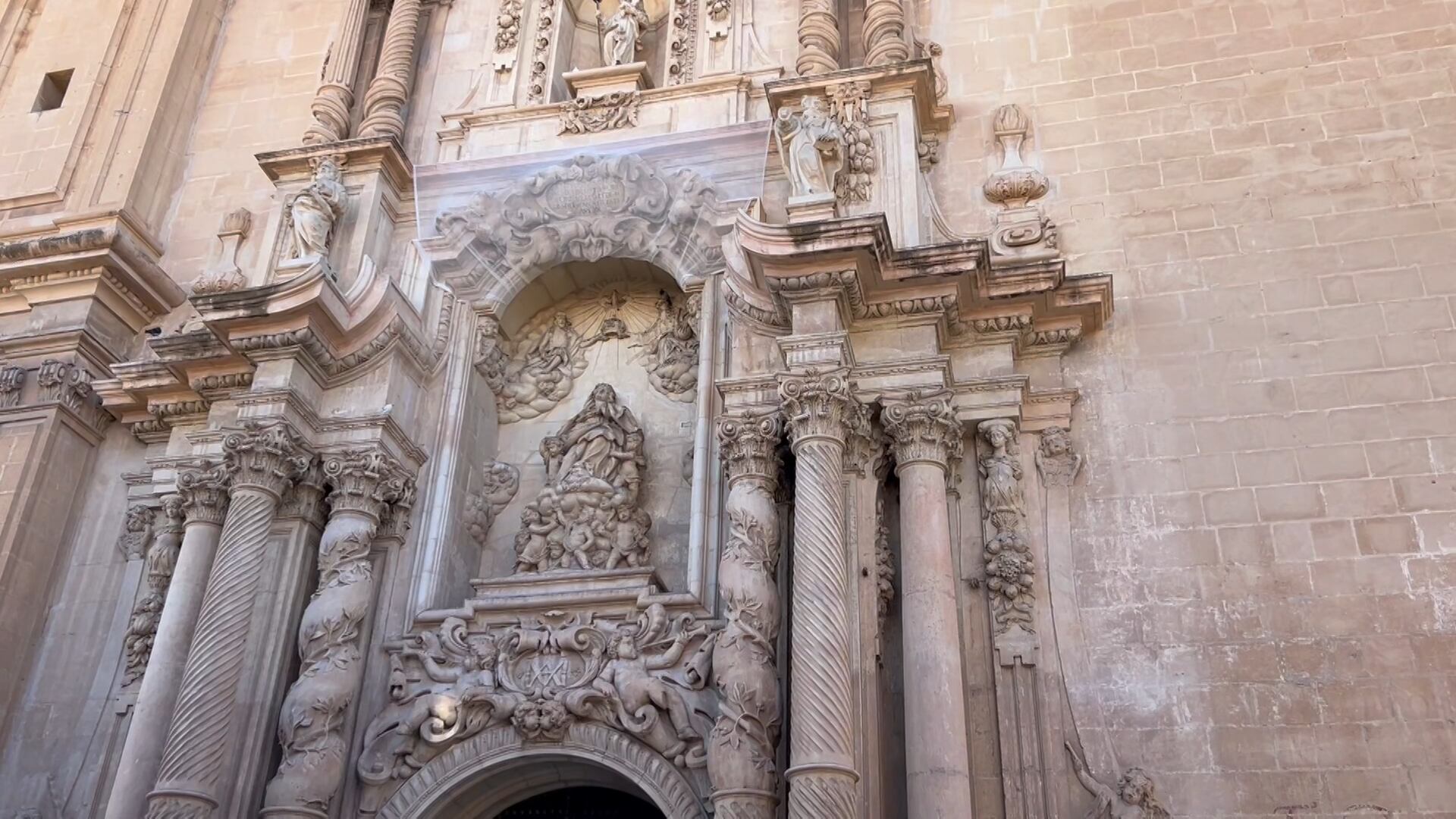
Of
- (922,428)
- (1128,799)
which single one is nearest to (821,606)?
(922,428)

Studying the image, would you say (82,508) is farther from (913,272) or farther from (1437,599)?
(1437,599)

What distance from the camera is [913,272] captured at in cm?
925

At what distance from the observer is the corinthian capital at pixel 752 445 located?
898 cm

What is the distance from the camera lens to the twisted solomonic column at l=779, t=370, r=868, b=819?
7.52 m

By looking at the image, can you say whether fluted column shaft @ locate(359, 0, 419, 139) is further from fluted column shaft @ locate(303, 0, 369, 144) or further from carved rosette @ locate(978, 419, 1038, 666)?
carved rosette @ locate(978, 419, 1038, 666)

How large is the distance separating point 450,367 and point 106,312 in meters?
3.49

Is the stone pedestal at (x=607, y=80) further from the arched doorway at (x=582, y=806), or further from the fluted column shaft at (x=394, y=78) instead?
the arched doorway at (x=582, y=806)

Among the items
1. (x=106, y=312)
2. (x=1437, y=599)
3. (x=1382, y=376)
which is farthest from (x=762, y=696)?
(x=106, y=312)

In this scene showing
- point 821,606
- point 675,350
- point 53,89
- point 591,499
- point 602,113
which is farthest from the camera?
point 53,89

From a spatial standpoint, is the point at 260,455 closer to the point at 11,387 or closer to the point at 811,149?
the point at 11,387

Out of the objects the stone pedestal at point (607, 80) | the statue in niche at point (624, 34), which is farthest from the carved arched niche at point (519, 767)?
the statue in niche at point (624, 34)

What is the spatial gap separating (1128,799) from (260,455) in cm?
644

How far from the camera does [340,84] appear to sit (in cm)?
1240

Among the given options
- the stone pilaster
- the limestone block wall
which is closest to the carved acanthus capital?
the stone pilaster
